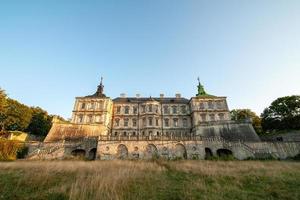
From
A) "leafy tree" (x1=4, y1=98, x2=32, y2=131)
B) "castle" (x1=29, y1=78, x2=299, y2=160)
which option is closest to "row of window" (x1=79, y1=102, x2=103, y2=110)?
"castle" (x1=29, y1=78, x2=299, y2=160)

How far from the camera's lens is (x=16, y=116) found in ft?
115

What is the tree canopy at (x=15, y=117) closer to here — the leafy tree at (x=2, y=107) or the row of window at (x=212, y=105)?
the leafy tree at (x=2, y=107)

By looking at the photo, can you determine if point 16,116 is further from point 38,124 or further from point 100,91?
point 100,91

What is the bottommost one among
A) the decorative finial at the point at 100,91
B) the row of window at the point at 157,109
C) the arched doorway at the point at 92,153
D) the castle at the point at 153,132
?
the arched doorway at the point at 92,153

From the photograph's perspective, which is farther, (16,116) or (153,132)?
(153,132)

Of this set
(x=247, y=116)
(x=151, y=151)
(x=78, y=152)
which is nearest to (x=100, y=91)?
(x=78, y=152)

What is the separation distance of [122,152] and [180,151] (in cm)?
940

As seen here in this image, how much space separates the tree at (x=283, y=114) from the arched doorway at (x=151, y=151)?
29135 mm

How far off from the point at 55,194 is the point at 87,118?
35627mm

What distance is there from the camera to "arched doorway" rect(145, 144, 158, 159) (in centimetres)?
2703

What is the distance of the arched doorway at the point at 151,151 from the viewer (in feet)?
88.7

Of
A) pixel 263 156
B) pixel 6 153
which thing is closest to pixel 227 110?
pixel 263 156

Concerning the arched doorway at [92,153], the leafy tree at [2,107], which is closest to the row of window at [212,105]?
the arched doorway at [92,153]

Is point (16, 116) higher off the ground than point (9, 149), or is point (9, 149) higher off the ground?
point (16, 116)
